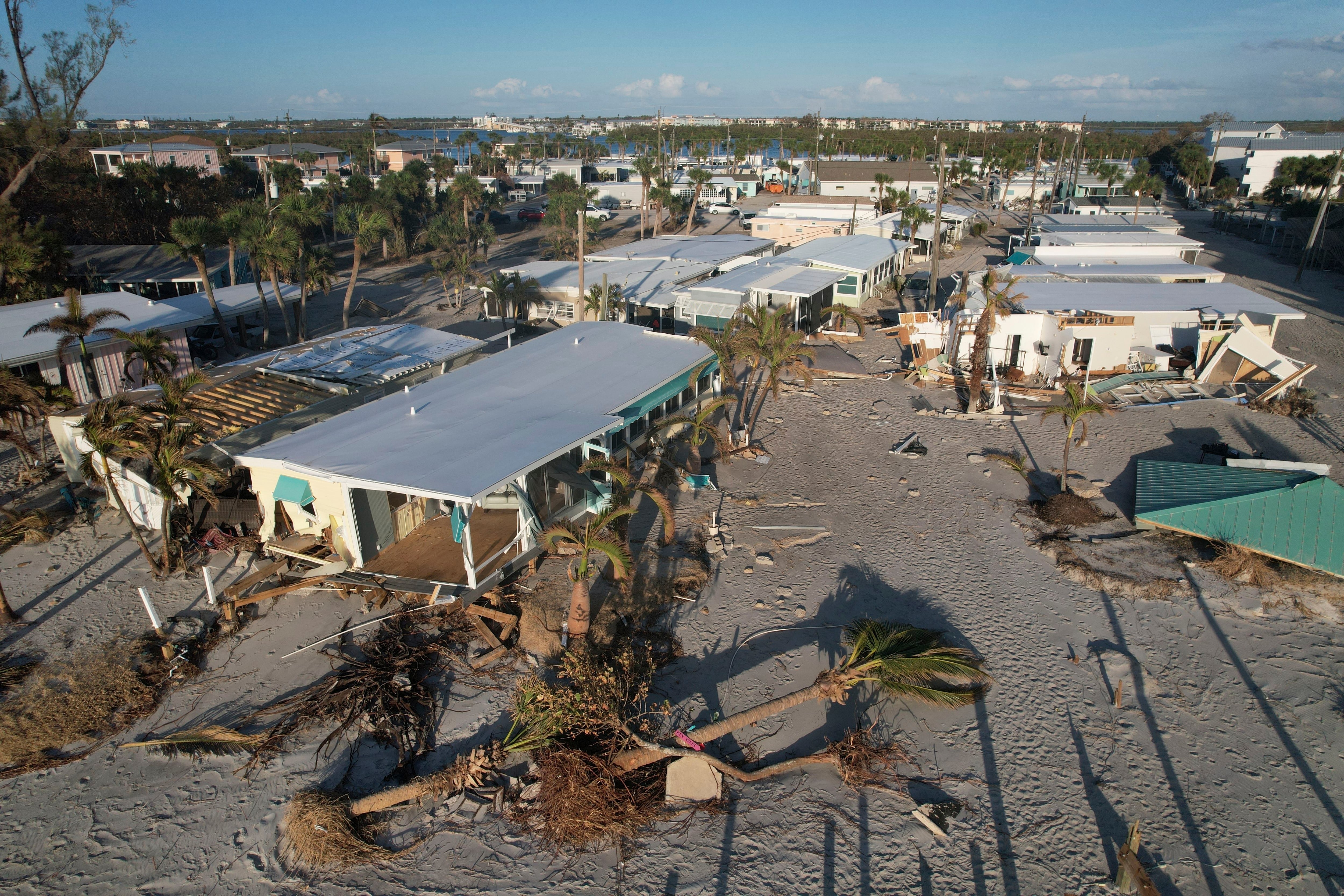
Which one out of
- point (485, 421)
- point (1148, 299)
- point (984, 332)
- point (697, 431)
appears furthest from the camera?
point (1148, 299)

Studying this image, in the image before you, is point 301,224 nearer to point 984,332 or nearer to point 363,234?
point 363,234

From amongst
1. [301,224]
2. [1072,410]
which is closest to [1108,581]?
[1072,410]

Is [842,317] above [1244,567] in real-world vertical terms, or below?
above

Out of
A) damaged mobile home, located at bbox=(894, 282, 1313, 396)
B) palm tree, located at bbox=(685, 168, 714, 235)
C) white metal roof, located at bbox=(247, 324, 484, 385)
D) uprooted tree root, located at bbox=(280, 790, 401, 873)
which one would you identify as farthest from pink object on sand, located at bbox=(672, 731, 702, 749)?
palm tree, located at bbox=(685, 168, 714, 235)

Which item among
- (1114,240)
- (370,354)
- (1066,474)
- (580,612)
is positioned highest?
(1114,240)

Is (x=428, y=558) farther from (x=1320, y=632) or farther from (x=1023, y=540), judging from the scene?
(x=1320, y=632)

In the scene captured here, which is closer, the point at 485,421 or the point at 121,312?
the point at 485,421

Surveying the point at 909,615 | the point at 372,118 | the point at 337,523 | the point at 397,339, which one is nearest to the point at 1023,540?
the point at 909,615

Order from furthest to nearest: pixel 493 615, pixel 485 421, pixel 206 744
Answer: pixel 485 421
pixel 493 615
pixel 206 744
